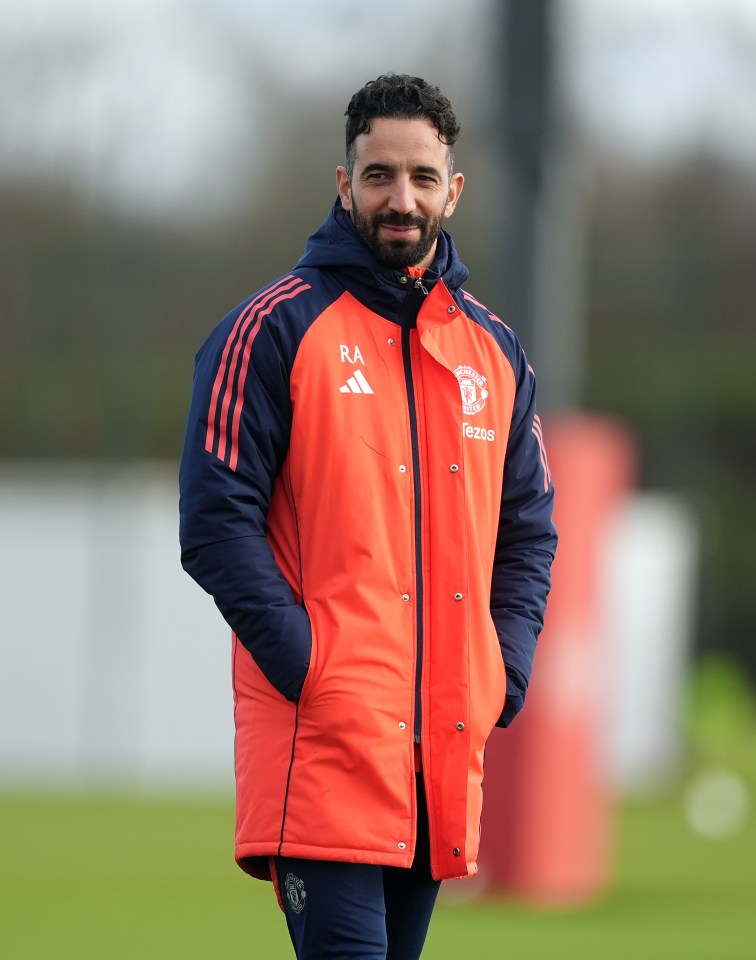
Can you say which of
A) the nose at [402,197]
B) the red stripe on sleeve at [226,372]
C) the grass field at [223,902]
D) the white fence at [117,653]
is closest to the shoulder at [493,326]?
the nose at [402,197]

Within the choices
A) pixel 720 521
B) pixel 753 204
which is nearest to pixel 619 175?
pixel 753 204

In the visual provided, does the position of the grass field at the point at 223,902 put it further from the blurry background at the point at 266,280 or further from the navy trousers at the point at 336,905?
the navy trousers at the point at 336,905

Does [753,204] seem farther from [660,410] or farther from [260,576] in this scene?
[260,576]

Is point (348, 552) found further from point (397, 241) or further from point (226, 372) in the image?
point (397, 241)

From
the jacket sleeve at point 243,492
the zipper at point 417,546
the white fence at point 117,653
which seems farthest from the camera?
the white fence at point 117,653

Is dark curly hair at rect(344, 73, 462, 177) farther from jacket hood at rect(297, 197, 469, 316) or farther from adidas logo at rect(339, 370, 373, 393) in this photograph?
adidas logo at rect(339, 370, 373, 393)

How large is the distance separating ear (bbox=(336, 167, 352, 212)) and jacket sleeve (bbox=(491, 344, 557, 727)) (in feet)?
1.51

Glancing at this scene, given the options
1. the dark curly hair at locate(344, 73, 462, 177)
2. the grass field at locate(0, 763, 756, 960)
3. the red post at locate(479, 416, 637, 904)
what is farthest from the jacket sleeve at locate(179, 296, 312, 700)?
the red post at locate(479, 416, 637, 904)

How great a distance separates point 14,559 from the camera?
1669 cm

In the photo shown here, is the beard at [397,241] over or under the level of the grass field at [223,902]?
over

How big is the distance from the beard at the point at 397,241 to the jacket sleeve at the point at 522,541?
34cm

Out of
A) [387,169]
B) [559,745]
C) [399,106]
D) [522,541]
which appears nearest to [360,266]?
[387,169]

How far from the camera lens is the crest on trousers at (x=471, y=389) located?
11.6 feet

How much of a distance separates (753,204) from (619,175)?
2027mm
